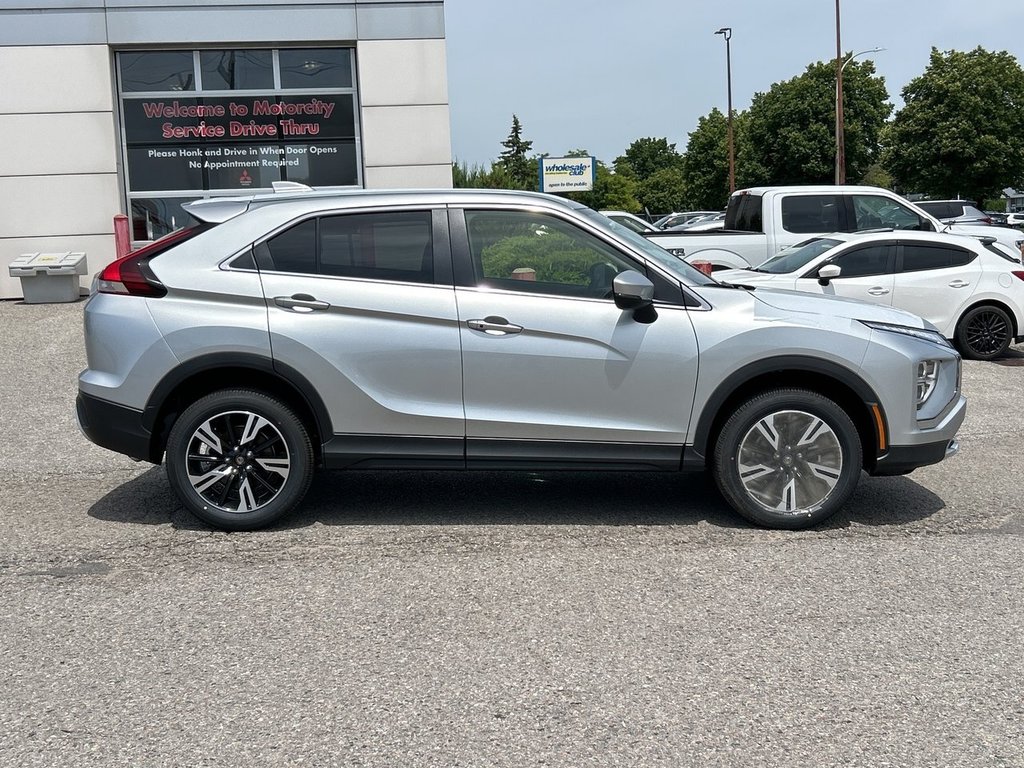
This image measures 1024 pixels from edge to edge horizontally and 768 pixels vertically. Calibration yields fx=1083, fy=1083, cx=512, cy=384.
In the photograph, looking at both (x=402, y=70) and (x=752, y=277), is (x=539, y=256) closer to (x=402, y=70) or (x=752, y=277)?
(x=752, y=277)

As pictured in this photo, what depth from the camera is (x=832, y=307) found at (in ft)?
19.2

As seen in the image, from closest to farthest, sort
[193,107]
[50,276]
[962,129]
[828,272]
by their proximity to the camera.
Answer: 1. [828,272]
2. [50,276]
3. [193,107]
4. [962,129]

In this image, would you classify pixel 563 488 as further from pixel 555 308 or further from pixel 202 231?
pixel 202 231

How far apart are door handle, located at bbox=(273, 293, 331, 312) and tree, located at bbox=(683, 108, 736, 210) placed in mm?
73234

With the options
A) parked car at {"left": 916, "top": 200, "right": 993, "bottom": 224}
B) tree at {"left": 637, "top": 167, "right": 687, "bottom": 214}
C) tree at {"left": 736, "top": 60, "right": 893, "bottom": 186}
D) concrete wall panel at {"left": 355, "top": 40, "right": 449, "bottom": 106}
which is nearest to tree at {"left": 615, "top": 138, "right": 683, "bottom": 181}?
tree at {"left": 637, "top": 167, "right": 687, "bottom": 214}

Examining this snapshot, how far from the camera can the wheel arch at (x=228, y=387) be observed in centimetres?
557

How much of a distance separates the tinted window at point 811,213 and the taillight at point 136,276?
1052 centimetres

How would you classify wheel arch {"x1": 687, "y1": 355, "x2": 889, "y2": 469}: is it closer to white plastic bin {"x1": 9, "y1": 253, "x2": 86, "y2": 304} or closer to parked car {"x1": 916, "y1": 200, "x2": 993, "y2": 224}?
white plastic bin {"x1": 9, "y1": 253, "x2": 86, "y2": 304}

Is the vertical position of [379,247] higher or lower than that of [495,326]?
higher

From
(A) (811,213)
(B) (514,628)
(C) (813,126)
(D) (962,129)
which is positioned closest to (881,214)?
(A) (811,213)

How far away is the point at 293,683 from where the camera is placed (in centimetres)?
386

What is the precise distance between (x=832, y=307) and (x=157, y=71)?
15.0m

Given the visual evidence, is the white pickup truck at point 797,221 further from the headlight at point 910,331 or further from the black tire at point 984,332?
the headlight at point 910,331

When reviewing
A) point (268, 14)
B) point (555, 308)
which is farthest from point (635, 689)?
point (268, 14)
